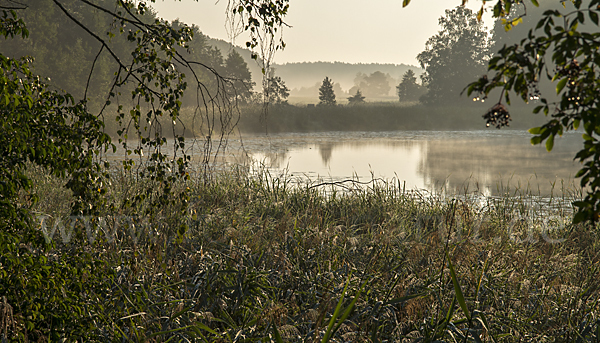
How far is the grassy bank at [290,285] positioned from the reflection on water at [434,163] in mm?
4677

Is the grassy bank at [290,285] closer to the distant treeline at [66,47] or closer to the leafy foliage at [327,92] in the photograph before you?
the distant treeline at [66,47]

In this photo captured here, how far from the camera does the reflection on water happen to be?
1130cm

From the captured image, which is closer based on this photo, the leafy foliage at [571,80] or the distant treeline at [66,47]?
the leafy foliage at [571,80]

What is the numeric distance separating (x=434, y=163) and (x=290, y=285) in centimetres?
1244

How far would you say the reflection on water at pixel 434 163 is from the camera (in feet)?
37.1

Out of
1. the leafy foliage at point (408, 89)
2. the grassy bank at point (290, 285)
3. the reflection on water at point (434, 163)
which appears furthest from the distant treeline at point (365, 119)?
the grassy bank at point (290, 285)

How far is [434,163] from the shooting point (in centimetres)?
1509

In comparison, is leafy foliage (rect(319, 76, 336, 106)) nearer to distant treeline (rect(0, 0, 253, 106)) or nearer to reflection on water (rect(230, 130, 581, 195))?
distant treeline (rect(0, 0, 253, 106))

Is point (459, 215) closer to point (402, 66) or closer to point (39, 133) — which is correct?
Result: point (39, 133)

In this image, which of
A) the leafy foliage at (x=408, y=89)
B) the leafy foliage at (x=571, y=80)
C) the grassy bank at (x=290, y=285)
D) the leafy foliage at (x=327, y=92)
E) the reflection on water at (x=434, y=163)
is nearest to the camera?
the leafy foliage at (x=571, y=80)

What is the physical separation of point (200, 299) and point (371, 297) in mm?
1326

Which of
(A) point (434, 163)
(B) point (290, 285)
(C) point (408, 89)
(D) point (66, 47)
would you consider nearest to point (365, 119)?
(A) point (434, 163)

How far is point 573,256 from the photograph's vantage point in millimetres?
4547

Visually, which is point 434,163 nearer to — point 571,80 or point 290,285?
point 290,285
